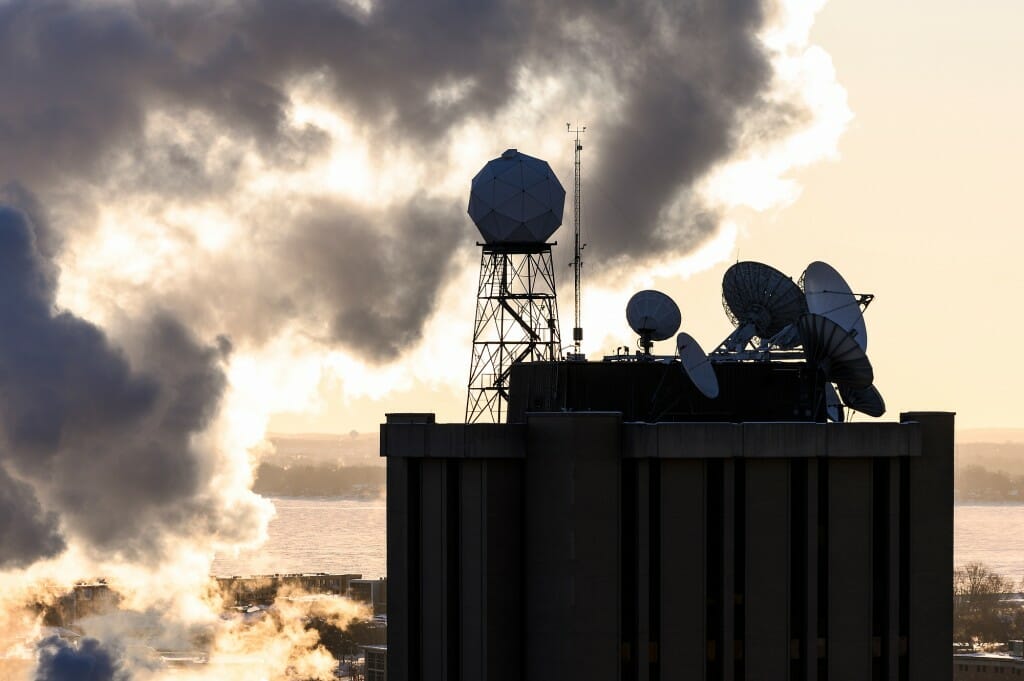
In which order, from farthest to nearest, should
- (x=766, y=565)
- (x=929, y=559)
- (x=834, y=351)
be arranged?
(x=834, y=351) → (x=929, y=559) → (x=766, y=565)

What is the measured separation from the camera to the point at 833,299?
8538 centimetres

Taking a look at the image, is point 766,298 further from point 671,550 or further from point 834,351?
point 671,550

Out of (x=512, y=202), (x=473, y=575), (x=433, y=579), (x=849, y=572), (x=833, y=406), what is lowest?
(x=433, y=579)

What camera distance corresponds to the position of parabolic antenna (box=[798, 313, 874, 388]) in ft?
263

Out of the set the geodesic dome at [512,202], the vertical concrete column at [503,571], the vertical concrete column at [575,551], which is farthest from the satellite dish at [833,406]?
the vertical concrete column at [503,571]

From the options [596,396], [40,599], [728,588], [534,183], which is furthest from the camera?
[40,599]

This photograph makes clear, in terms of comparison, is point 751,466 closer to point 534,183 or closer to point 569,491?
point 569,491

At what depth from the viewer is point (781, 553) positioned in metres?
76.4

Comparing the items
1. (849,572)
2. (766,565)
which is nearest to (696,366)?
(766,565)

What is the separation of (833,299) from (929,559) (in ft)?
45.7

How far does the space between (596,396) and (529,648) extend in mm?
13138

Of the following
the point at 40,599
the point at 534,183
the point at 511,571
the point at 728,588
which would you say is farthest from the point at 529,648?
the point at 40,599

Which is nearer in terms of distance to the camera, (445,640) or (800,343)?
(445,640)

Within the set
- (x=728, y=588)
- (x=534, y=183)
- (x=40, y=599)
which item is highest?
(x=534, y=183)
